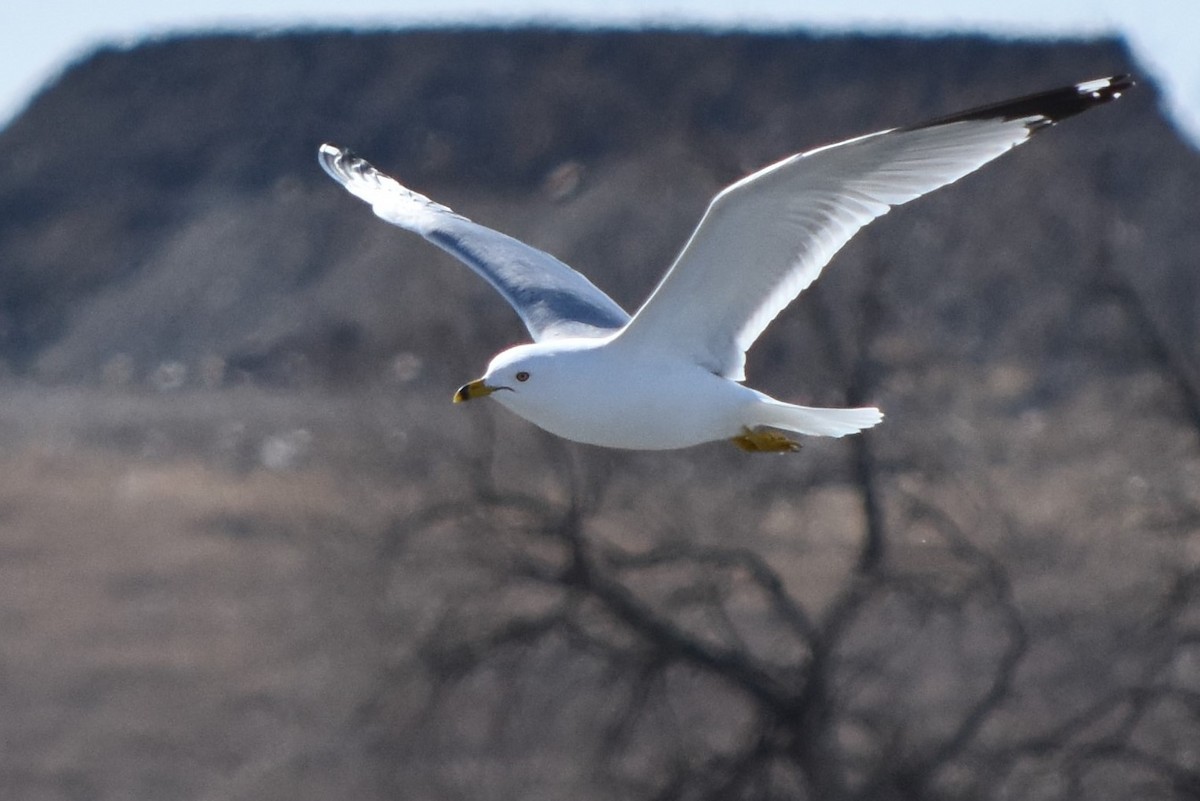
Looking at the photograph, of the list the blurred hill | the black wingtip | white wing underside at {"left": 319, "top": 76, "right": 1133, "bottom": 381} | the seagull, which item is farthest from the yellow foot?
the blurred hill

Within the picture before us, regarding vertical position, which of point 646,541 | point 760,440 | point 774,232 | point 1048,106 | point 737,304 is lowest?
point 646,541

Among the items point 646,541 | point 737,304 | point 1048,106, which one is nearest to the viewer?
point 1048,106

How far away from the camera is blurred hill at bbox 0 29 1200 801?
27.2 feet

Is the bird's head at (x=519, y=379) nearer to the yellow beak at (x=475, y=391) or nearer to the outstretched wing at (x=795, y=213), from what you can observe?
the yellow beak at (x=475, y=391)

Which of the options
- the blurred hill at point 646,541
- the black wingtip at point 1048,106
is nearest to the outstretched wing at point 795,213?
the black wingtip at point 1048,106

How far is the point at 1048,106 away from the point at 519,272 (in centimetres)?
148

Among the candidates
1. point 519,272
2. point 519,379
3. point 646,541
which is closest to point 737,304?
point 519,379

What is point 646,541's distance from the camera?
884cm

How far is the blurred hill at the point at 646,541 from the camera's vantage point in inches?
326

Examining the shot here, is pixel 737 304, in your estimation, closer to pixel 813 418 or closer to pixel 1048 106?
pixel 813 418

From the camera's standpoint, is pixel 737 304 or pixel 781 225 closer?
pixel 781 225

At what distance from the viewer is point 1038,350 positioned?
17.9 m

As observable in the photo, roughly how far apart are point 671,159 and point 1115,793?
1103cm

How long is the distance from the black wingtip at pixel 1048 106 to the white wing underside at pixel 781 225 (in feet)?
0.05
